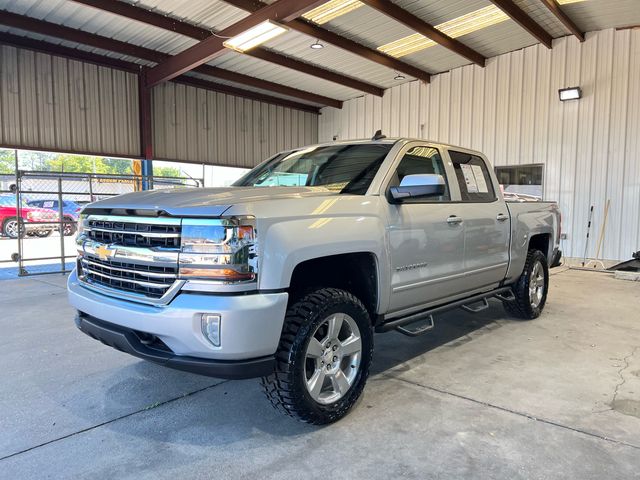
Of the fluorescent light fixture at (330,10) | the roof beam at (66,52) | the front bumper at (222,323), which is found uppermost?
the fluorescent light fixture at (330,10)

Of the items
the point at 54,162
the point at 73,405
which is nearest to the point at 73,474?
the point at 73,405

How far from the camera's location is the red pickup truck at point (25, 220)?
9.04 metres

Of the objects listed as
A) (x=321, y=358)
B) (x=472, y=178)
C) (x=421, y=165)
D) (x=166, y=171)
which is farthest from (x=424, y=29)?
(x=321, y=358)

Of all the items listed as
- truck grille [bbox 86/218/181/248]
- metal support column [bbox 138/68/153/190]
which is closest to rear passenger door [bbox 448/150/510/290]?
truck grille [bbox 86/218/181/248]

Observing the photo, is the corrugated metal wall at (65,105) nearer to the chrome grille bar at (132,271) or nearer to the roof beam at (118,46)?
the roof beam at (118,46)

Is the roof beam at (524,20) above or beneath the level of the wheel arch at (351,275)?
above

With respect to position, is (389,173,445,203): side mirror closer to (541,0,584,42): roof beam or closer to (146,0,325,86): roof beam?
(146,0,325,86): roof beam

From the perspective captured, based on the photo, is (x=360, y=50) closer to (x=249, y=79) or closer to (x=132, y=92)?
(x=249, y=79)

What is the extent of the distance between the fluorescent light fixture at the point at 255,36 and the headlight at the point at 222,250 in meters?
7.13

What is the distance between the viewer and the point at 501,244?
442 cm

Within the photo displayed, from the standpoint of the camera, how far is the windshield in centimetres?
330

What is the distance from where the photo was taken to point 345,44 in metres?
10.7

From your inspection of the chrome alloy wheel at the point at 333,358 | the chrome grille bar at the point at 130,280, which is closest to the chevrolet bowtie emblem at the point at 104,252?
the chrome grille bar at the point at 130,280

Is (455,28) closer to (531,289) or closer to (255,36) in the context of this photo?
(255,36)
